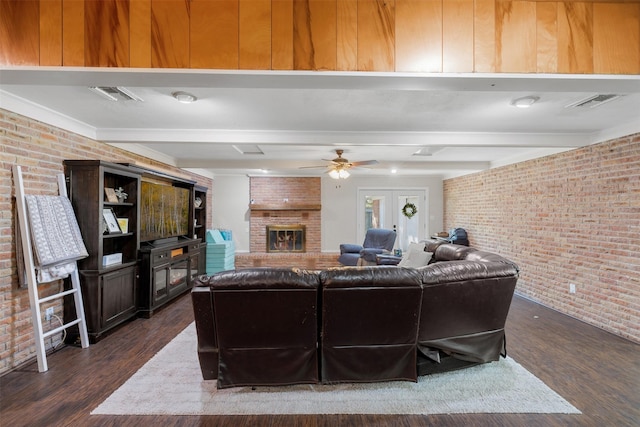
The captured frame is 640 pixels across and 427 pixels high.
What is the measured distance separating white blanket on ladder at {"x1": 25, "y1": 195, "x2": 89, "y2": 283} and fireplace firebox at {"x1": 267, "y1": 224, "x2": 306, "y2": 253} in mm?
4642

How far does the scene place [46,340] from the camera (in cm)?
285

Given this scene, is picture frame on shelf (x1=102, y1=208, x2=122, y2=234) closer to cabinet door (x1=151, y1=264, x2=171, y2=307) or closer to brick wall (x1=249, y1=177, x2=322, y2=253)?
cabinet door (x1=151, y1=264, x2=171, y2=307)

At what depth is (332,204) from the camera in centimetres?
Result: 765

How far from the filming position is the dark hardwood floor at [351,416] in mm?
1939

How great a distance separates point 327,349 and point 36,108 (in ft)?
11.0

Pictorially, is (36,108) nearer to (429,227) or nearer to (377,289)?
(377,289)

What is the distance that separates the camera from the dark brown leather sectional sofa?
2084 millimetres

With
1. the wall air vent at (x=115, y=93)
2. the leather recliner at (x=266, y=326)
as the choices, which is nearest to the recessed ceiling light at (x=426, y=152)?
the leather recliner at (x=266, y=326)

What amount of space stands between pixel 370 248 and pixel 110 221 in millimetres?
4808

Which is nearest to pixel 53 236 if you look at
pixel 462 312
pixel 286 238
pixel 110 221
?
pixel 110 221

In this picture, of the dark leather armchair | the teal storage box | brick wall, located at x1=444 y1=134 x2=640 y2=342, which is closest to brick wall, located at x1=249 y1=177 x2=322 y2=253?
the dark leather armchair

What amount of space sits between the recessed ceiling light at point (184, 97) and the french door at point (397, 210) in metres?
5.63

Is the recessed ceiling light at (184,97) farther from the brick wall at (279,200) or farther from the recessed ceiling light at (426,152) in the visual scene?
the brick wall at (279,200)

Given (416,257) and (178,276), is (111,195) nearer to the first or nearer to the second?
(178,276)
